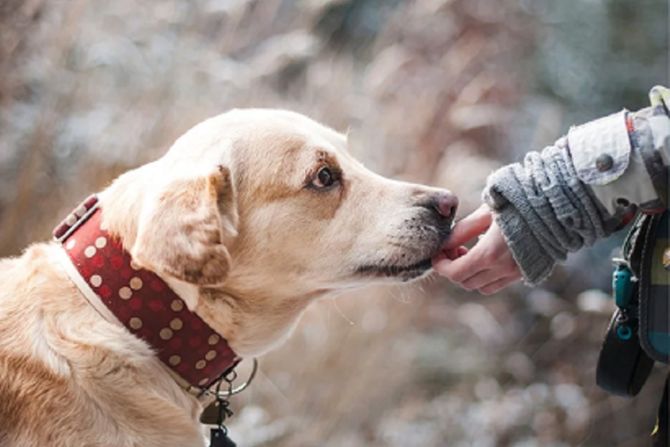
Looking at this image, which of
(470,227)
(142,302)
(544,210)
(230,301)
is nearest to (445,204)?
(470,227)

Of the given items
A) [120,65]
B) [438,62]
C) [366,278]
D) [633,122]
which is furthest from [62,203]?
[633,122]

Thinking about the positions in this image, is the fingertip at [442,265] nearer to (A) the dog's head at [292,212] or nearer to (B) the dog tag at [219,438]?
(A) the dog's head at [292,212]

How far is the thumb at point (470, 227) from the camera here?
59.7 inches

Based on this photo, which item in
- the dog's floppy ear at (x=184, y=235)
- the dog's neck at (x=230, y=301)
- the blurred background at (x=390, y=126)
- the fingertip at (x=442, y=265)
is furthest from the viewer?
the blurred background at (x=390, y=126)

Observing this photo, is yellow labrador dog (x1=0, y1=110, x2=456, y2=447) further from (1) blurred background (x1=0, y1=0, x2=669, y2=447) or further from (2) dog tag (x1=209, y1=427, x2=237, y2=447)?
(1) blurred background (x1=0, y1=0, x2=669, y2=447)

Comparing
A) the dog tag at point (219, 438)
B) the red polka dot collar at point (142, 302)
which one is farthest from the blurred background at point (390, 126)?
the red polka dot collar at point (142, 302)

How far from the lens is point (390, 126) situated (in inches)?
112

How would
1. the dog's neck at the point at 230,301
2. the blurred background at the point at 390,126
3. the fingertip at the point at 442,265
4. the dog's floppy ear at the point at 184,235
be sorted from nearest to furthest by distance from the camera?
the dog's floppy ear at the point at 184,235 < the dog's neck at the point at 230,301 < the fingertip at the point at 442,265 < the blurred background at the point at 390,126

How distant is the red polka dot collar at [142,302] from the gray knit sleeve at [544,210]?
54 cm

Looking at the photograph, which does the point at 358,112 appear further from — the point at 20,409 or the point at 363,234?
the point at 20,409

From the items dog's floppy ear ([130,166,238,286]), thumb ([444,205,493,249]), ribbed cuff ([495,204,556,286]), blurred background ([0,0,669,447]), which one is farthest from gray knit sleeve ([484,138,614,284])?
blurred background ([0,0,669,447])

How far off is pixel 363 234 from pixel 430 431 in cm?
144

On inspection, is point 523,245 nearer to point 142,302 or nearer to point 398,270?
point 398,270

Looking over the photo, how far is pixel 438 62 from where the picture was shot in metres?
2.88
